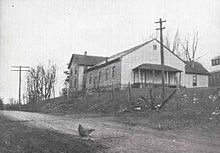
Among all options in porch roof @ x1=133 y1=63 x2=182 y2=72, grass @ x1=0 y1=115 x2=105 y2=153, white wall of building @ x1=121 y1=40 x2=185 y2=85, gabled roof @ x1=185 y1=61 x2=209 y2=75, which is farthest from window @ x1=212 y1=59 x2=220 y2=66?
grass @ x1=0 y1=115 x2=105 y2=153

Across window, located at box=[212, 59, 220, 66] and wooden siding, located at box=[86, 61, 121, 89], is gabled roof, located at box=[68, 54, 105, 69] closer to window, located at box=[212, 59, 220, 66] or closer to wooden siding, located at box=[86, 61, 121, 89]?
wooden siding, located at box=[86, 61, 121, 89]

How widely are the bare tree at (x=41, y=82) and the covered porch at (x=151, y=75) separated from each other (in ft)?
107

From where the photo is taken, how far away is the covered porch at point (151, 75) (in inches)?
1537

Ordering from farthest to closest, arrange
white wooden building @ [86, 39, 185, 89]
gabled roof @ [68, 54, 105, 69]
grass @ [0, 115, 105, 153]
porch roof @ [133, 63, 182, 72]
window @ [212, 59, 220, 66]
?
window @ [212, 59, 220, 66] < gabled roof @ [68, 54, 105, 69] < white wooden building @ [86, 39, 185, 89] < porch roof @ [133, 63, 182, 72] < grass @ [0, 115, 105, 153]

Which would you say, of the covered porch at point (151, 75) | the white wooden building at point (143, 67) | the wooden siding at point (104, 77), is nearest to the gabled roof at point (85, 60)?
the wooden siding at point (104, 77)

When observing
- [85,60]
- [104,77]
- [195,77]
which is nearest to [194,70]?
[195,77]

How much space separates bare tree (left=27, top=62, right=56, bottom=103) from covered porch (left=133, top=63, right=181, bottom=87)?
32.7m

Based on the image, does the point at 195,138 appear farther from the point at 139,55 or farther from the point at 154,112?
the point at 139,55

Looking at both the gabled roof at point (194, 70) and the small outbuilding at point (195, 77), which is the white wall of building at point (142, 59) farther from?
the gabled roof at point (194, 70)

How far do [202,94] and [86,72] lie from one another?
3125cm

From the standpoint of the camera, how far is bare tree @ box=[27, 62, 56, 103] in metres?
67.8

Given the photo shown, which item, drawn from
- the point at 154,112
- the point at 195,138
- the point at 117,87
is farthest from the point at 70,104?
the point at 195,138

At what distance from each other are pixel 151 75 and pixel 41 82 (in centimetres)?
3587

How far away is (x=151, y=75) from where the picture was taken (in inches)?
1612
